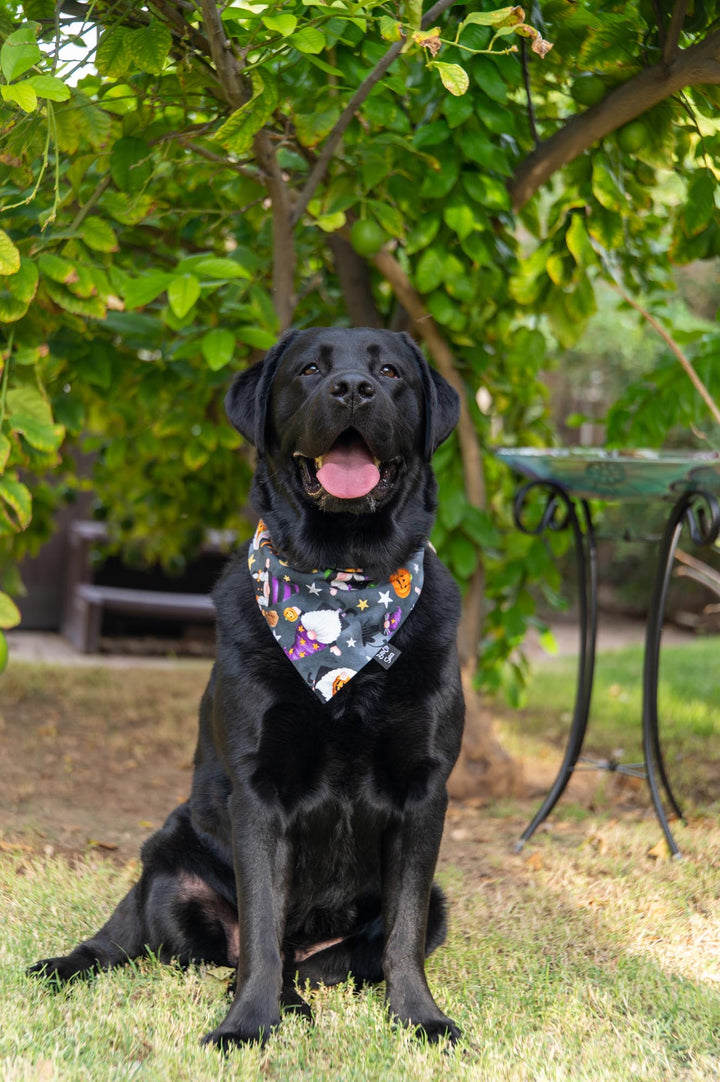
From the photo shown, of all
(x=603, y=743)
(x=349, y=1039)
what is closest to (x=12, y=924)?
(x=349, y=1039)

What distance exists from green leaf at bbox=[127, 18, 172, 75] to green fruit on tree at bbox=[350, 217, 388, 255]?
0.82 meters

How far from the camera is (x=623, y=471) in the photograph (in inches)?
119

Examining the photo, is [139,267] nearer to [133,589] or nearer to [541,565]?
[541,565]

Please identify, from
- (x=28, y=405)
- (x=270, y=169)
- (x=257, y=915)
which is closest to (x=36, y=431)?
Result: (x=28, y=405)

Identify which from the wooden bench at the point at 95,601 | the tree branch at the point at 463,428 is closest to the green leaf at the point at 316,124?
the tree branch at the point at 463,428

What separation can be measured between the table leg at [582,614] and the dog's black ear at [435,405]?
1021 mm

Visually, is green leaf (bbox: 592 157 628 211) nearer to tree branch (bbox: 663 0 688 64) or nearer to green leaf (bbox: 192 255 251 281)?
tree branch (bbox: 663 0 688 64)

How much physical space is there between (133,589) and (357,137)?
5.46m

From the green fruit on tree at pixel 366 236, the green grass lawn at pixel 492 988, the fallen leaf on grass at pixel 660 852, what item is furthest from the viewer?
the fallen leaf on grass at pixel 660 852

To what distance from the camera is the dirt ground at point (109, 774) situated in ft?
10.9

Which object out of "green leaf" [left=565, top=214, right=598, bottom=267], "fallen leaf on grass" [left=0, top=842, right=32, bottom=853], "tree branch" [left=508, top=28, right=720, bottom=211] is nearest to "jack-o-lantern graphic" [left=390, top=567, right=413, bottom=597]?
"green leaf" [left=565, top=214, right=598, bottom=267]

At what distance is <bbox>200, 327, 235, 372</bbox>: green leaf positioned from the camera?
2.87 m

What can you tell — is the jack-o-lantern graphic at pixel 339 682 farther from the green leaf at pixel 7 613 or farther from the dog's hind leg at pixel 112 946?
the green leaf at pixel 7 613

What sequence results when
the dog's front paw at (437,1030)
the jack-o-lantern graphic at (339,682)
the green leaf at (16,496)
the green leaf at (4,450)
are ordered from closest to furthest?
the dog's front paw at (437,1030) < the jack-o-lantern graphic at (339,682) < the green leaf at (4,450) < the green leaf at (16,496)
